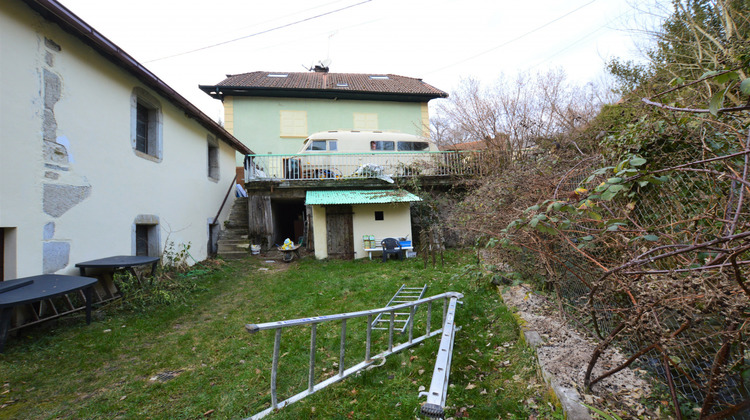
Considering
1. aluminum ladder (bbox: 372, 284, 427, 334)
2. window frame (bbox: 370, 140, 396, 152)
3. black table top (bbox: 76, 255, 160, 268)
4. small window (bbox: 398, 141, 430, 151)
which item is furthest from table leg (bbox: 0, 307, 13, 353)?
small window (bbox: 398, 141, 430, 151)

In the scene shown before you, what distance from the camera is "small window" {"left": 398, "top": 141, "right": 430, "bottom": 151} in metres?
12.2

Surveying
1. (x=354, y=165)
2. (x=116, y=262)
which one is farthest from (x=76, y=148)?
(x=354, y=165)

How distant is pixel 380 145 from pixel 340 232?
410 centimetres

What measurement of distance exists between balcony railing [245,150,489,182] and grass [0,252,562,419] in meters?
6.10

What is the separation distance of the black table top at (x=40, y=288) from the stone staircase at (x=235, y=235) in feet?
18.2

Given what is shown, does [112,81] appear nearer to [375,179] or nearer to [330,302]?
[330,302]

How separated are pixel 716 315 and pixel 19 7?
311 inches

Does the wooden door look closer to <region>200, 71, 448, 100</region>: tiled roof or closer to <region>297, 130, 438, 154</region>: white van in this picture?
<region>297, 130, 438, 154</region>: white van

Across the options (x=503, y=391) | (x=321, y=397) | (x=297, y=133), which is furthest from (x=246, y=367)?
(x=297, y=133)

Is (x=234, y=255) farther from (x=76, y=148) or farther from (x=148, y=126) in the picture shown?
(x=76, y=148)

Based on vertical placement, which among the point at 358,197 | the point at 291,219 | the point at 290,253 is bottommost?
the point at 290,253

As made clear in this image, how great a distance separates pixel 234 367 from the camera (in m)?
3.49

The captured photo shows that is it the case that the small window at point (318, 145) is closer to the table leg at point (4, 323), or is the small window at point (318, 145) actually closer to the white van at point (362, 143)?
the white van at point (362, 143)

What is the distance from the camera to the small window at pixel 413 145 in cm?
1225
